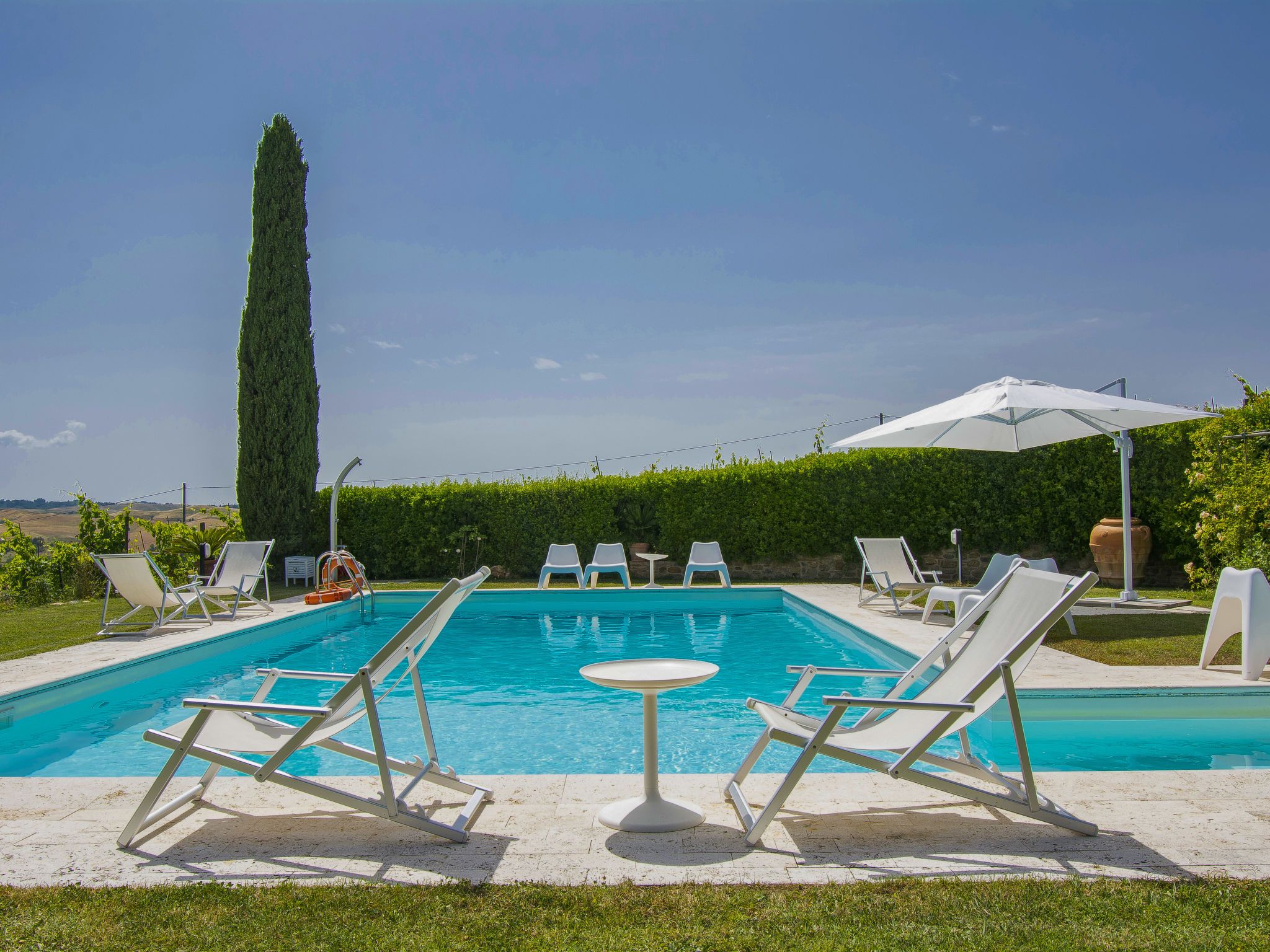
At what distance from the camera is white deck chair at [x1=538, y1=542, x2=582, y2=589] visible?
11.8m

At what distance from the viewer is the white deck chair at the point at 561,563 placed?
11.8m

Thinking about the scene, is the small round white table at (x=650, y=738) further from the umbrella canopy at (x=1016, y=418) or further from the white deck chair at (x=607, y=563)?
the white deck chair at (x=607, y=563)

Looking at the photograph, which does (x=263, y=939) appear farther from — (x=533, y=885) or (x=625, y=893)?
(x=625, y=893)

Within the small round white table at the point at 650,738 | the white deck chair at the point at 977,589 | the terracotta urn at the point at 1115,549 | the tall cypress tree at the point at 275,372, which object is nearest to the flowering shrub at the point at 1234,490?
the terracotta urn at the point at 1115,549

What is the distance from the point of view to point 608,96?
12359 millimetres

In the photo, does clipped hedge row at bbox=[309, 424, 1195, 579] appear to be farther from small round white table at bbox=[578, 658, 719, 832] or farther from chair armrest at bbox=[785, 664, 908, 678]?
small round white table at bbox=[578, 658, 719, 832]

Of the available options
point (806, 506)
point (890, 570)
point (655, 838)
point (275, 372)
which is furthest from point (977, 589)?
point (275, 372)

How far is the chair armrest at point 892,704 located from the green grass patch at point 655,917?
504 mm

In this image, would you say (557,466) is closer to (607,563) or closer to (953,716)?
(607,563)

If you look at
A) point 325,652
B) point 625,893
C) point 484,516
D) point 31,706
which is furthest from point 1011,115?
point 31,706

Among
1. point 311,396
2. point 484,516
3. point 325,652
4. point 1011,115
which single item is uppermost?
point 1011,115

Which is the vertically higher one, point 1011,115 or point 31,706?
A: point 1011,115

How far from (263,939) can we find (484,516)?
41.3ft

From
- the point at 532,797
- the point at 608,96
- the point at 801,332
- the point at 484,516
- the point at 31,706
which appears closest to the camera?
the point at 532,797
